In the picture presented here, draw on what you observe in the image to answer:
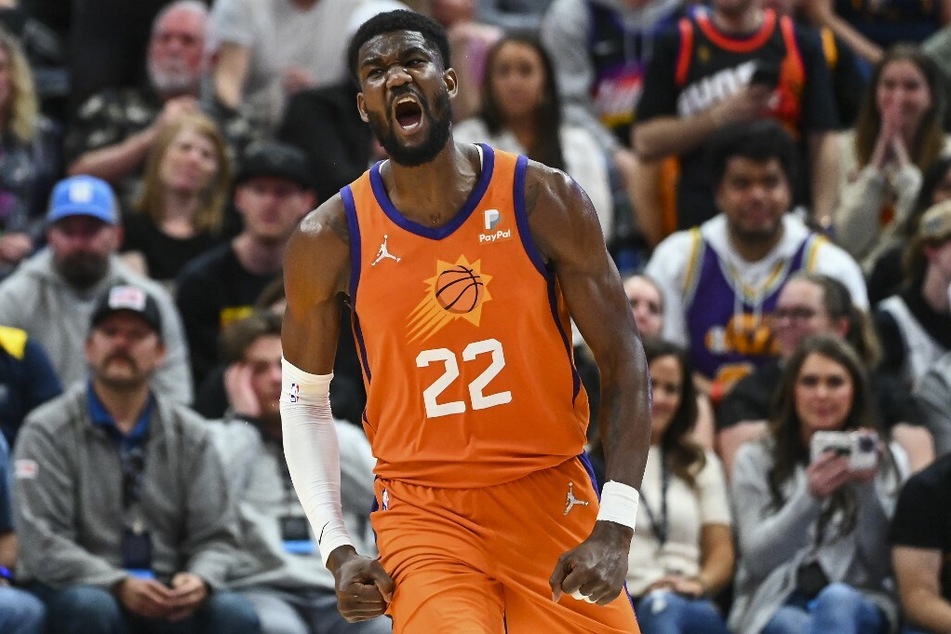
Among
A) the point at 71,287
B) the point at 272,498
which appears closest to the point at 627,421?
the point at 272,498

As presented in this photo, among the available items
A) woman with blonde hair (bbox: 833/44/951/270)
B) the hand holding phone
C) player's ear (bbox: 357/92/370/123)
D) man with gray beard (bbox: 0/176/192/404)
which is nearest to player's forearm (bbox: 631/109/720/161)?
woman with blonde hair (bbox: 833/44/951/270)

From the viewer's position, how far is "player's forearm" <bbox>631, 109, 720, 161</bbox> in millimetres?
9422

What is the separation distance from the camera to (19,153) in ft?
31.3

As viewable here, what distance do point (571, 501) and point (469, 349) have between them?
0.52m

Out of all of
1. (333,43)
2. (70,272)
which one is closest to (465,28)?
(333,43)

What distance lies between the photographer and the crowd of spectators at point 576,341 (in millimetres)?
7117

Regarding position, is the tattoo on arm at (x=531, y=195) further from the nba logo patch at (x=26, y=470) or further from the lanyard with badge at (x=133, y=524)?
the nba logo patch at (x=26, y=470)

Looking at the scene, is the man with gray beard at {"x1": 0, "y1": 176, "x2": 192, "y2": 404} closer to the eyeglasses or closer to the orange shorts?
the eyeglasses

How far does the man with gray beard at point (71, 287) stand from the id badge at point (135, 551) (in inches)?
47.4

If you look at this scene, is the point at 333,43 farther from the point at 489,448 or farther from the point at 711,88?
the point at 489,448

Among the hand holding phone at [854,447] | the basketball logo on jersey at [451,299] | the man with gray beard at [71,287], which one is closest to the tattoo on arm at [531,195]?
the basketball logo on jersey at [451,299]

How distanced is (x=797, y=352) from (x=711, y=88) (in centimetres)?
252

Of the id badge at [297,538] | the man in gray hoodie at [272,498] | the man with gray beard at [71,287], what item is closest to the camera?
the man in gray hoodie at [272,498]

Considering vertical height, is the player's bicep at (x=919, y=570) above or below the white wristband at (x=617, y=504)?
below
